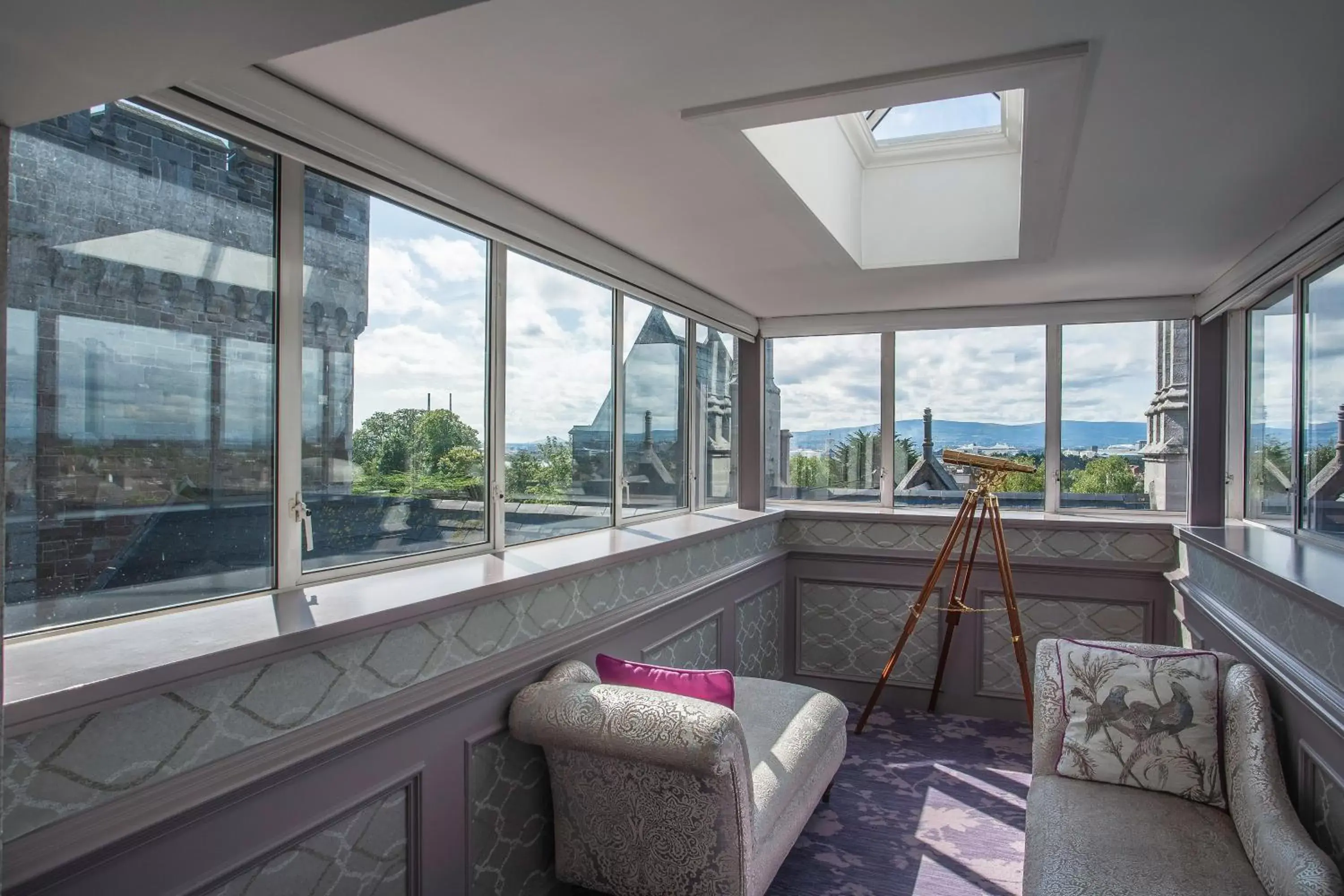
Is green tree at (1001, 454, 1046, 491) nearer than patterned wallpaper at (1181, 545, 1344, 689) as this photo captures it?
No

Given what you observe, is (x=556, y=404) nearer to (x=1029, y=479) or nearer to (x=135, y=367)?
(x=135, y=367)

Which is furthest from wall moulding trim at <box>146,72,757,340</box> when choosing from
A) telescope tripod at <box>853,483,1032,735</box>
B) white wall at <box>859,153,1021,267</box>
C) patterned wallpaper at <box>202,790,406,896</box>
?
telescope tripod at <box>853,483,1032,735</box>

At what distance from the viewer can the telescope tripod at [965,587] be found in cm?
415

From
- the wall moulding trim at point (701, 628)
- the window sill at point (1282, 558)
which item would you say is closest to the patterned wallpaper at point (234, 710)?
the wall moulding trim at point (701, 628)

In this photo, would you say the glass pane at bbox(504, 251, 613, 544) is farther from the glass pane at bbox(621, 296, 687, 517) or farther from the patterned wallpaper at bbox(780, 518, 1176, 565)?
the patterned wallpaper at bbox(780, 518, 1176, 565)

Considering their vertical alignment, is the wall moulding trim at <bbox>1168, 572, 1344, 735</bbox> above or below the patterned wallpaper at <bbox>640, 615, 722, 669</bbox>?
above

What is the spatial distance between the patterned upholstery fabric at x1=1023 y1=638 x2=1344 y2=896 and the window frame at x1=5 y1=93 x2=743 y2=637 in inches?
76.7

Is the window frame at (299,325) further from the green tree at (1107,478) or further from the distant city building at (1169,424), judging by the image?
the distant city building at (1169,424)

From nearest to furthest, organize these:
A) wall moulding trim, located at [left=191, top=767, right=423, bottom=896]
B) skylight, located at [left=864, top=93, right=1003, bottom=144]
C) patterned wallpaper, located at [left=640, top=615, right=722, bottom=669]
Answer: wall moulding trim, located at [left=191, top=767, right=423, bottom=896]
skylight, located at [left=864, top=93, right=1003, bottom=144]
patterned wallpaper, located at [left=640, top=615, right=722, bottom=669]

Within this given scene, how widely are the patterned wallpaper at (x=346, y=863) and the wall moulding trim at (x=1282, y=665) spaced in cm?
233

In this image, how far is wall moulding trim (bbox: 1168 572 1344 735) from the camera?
2.05 m

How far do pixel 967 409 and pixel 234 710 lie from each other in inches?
169

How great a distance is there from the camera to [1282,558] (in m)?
2.80

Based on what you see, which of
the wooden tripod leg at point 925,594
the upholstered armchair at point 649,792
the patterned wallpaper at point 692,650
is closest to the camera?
the upholstered armchair at point 649,792
